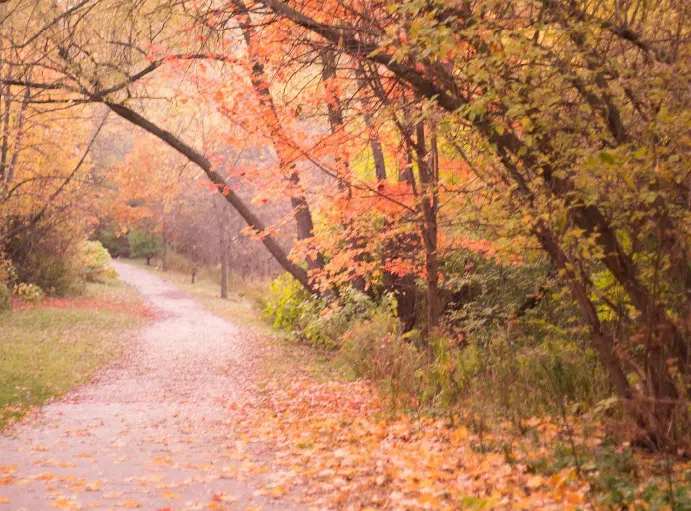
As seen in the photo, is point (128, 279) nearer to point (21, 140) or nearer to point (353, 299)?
point (21, 140)

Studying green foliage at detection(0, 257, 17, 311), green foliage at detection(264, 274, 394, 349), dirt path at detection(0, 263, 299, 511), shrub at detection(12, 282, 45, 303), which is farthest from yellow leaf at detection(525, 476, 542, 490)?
shrub at detection(12, 282, 45, 303)

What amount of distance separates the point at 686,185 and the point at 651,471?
78.7 inches

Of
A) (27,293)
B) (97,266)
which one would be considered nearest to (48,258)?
(27,293)

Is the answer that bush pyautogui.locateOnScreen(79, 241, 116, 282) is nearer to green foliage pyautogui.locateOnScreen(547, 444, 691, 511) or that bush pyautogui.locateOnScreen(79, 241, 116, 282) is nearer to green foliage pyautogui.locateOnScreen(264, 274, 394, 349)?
green foliage pyautogui.locateOnScreen(264, 274, 394, 349)

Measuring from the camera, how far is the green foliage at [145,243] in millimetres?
49250

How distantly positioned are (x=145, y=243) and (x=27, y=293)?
25663 mm

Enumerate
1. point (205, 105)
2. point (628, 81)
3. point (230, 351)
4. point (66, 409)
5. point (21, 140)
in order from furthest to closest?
point (21, 140) < point (230, 351) < point (205, 105) < point (66, 409) < point (628, 81)

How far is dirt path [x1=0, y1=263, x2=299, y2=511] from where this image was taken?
570cm

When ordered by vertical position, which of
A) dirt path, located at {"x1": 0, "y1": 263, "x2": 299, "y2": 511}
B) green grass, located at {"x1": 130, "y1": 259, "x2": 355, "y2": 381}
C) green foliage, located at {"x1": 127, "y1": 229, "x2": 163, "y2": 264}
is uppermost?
green foliage, located at {"x1": 127, "y1": 229, "x2": 163, "y2": 264}

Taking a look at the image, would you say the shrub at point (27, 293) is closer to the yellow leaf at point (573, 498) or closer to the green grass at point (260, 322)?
the green grass at point (260, 322)

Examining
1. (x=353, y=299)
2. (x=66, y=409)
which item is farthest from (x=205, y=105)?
(x=66, y=409)

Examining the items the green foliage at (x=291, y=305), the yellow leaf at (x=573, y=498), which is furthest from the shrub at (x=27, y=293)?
the yellow leaf at (x=573, y=498)

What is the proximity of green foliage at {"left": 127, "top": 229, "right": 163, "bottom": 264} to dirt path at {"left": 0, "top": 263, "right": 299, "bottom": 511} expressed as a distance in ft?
113

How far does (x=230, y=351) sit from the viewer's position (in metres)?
16.5
